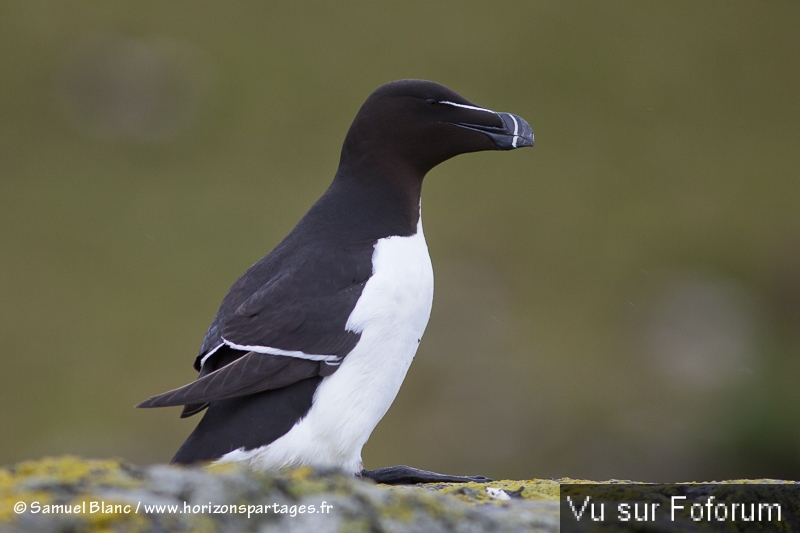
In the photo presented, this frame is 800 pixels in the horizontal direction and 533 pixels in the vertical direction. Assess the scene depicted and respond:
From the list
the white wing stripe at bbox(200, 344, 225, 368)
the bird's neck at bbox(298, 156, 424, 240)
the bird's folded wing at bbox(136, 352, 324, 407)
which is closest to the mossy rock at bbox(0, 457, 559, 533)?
the bird's folded wing at bbox(136, 352, 324, 407)

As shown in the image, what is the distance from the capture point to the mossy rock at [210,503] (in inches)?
90.0

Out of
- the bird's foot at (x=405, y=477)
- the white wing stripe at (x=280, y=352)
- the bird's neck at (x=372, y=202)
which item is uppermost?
the bird's neck at (x=372, y=202)

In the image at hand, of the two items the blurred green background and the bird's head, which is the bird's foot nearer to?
the bird's head

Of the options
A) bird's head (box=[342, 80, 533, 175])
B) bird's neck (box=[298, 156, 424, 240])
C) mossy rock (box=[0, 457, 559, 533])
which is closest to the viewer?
mossy rock (box=[0, 457, 559, 533])

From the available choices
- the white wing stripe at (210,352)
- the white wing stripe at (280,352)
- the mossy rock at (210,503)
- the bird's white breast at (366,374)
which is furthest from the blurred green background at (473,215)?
the mossy rock at (210,503)

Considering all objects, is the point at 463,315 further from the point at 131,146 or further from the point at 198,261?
the point at 131,146

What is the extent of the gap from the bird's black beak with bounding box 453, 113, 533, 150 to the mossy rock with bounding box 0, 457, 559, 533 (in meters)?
2.96

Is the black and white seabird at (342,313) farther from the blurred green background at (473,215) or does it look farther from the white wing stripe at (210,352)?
the blurred green background at (473,215)

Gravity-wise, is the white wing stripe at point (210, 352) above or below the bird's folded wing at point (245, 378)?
above

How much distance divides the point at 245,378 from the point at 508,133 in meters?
2.21

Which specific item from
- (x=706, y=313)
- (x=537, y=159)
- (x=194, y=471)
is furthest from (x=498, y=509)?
(x=537, y=159)

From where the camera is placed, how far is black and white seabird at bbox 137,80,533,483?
4301mm

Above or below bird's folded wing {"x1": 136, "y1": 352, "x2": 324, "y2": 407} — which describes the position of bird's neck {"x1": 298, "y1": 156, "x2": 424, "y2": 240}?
above

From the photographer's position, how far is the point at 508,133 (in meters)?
5.44
